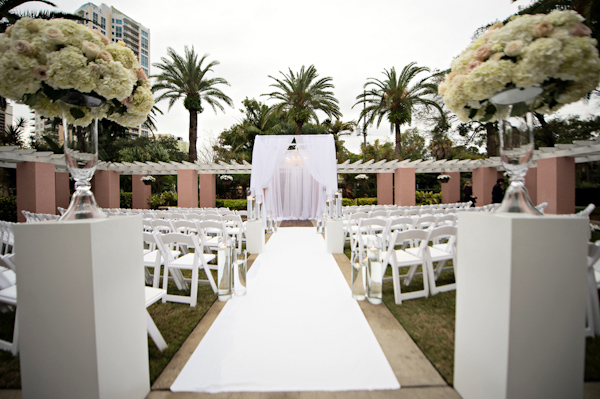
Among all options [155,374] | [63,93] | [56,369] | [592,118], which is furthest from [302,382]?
[592,118]

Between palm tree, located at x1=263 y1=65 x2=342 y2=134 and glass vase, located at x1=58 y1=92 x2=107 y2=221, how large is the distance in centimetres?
1584

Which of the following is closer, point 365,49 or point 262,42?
point 262,42

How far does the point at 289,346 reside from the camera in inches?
96.9

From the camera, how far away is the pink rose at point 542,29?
1.48m

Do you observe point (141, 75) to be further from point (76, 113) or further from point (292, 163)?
point (292, 163)

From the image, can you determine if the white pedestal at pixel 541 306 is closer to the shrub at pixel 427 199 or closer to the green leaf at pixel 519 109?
the green leaf at pixel 519 109

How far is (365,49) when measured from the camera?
16.7 metres

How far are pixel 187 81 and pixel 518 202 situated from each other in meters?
17.0

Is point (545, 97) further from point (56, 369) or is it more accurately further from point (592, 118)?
point (592, 118)

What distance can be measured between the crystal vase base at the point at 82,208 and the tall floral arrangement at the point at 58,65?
45cm

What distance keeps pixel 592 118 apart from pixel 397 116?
1359 centimetres

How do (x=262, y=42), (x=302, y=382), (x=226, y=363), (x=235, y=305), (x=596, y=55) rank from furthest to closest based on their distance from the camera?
(x=262, y=42), (x=235, y=305), (x=226, y=363), (x=302, y=382), (x=596, y=55)

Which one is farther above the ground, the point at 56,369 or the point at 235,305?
the point at 56,369

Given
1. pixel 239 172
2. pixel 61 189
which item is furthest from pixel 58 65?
pixel 61 189
